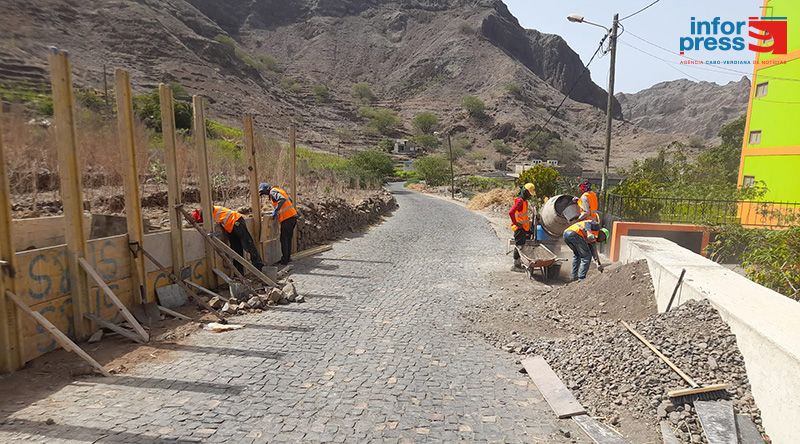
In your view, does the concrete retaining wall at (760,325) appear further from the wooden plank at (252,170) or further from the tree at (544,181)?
the tree at (544,181)

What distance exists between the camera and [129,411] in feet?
11.3

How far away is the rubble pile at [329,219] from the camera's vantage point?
1068cm

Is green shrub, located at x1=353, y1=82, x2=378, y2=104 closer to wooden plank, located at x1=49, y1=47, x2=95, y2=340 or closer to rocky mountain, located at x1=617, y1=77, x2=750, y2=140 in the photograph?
rocky mountain, located at x1=617, y1=77, x2=750, y2=140

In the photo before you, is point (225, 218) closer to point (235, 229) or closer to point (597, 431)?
point (235, 229)

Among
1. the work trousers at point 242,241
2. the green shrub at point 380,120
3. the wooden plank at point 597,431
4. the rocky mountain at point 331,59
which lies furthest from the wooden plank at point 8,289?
the green shrub at point 380,120

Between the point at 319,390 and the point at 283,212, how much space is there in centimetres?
527

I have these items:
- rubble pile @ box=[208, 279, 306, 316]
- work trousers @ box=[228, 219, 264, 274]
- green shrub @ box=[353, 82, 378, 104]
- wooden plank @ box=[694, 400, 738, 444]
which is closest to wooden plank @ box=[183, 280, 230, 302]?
rubble pile @ box=[208, 279, 306, 316]

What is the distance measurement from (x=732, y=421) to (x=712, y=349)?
29.6 inches

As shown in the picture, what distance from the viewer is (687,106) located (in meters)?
144

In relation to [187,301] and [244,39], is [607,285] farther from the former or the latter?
[244,39]

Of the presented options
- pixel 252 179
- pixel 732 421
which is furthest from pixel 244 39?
pixel 732 421

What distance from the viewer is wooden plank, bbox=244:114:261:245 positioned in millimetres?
8109

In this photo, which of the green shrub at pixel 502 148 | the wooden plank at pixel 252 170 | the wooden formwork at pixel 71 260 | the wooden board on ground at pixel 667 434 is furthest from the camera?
the green shrub at pixel 502 148

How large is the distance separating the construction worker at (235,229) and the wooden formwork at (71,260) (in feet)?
2.79
